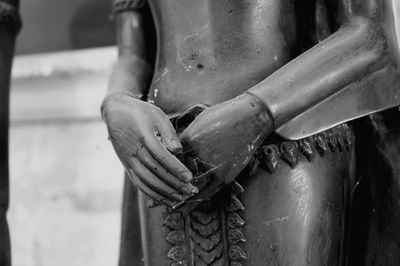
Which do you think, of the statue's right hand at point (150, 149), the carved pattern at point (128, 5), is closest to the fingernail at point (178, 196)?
the statue's right hand at point (150, 149)

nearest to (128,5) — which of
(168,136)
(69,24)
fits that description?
(168,136)

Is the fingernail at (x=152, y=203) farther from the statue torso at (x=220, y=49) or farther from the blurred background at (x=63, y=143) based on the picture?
the blurred background at (x=63, y=143)

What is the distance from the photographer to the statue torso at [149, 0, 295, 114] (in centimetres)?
101

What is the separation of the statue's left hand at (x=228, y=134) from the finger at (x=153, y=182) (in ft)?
0.16

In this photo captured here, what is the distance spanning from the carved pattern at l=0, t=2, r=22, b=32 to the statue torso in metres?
0.51

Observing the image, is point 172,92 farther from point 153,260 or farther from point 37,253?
point 37,253

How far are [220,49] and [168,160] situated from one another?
19 cm

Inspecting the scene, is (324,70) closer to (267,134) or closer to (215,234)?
(267,134)

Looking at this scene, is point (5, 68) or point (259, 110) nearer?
point (259, 110)

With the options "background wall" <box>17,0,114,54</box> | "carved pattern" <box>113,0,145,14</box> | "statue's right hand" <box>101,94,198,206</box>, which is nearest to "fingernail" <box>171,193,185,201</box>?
"statue's right hand" <box>101,94,198,206</box>

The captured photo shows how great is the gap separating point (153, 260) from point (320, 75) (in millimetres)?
324

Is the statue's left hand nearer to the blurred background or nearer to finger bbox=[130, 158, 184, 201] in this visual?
finger bbox=[130, 158, 184, 201]

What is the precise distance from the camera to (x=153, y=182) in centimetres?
93

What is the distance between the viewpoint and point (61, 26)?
6.46 ft
